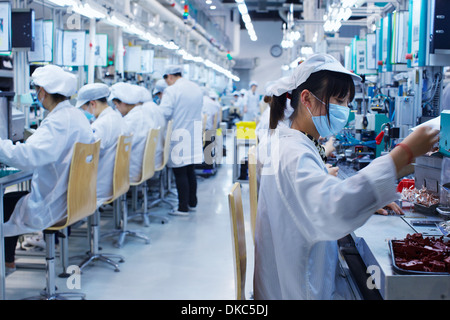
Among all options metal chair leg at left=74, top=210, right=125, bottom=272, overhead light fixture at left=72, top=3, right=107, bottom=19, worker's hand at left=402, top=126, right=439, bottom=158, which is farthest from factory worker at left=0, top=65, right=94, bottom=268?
worker's hand at left=402, top=126, right=439, bottom=158

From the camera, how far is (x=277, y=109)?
173 centimetres

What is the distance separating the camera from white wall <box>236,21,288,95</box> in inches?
898

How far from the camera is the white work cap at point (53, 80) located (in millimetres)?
3148

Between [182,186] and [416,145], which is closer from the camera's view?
[416,145]

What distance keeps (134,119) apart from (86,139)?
62.3 inches

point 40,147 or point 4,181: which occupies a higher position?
point 40,147

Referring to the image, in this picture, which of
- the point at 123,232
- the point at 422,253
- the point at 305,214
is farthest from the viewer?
the point at 123,232

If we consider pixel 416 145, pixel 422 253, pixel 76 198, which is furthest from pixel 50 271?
pixel 416 145

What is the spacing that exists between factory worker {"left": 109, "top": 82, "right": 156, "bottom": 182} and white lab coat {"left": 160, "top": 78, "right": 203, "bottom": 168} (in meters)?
0.71

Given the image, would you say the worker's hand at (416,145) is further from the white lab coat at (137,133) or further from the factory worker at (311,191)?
the white lab coat at (137,133)

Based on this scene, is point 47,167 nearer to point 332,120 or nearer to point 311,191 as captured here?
point 332,120

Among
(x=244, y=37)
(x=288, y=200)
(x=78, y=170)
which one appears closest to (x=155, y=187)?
(x=78, y=170)
